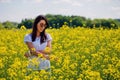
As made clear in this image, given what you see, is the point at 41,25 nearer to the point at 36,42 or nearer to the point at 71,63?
the point at 36,42

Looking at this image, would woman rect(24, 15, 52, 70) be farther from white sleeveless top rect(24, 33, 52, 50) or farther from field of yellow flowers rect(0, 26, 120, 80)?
field of yellow flowers rect(0, 26, 120, 80)

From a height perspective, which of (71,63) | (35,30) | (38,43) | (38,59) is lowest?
(71,63)

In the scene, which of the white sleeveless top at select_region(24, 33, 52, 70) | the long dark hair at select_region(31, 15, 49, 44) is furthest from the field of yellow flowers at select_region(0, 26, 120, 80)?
the long dark hair at select_region(31, 15, 49, 44)

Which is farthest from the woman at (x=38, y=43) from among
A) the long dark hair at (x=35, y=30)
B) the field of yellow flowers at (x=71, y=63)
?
the field of yellow flowers at (x=71, y=63)

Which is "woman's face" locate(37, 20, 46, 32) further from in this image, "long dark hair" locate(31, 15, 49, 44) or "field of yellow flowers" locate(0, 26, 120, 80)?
"field of yellow flowers" locate(0, 26, 120, 80)

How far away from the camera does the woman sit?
5.18m

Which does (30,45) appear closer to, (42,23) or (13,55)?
(42,23)

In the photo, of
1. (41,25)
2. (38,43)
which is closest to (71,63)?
(38,43)

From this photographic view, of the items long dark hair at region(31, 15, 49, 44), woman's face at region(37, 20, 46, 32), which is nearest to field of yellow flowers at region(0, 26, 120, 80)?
long dark hair at region(31, 15, 49, 44)

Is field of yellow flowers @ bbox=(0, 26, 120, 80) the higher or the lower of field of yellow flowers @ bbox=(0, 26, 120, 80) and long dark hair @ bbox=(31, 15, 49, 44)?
the lower

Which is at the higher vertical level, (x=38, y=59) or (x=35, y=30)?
(x=35, y=30)

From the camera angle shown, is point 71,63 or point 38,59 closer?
point 38,59

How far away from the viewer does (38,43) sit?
527 cm

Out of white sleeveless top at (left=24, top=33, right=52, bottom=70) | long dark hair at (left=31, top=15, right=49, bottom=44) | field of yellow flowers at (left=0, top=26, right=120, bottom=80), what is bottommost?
field of yellow flowers at (left=0, top=26, right=120, bottom=80)
